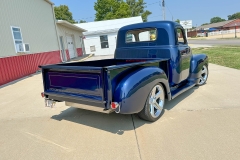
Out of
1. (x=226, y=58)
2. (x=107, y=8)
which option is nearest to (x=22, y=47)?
(x=226, y=58)

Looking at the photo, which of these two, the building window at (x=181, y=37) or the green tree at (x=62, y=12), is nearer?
the building window at (x=181, y=37)

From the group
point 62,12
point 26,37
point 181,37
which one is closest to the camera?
point 181,37

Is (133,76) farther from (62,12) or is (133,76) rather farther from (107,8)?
(62,12)

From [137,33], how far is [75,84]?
2.53 metres

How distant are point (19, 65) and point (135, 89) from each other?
853cm

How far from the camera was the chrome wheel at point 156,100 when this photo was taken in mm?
3407

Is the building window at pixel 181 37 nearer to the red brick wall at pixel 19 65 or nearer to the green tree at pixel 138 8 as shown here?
the red brick wall at pixel 19 65

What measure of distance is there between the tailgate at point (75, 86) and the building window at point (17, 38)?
7.24 m

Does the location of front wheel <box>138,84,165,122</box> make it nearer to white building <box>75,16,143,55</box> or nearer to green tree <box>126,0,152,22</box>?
white building <box>75,16,143,55</box>

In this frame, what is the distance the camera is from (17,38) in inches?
384

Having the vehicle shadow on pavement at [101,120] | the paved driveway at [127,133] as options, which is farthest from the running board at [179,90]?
the vehicle shadow on pavement at [101,120]

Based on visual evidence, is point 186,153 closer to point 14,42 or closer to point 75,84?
point 75,84

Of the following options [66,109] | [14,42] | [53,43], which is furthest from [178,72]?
[53,43]

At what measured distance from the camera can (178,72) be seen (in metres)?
4.26
